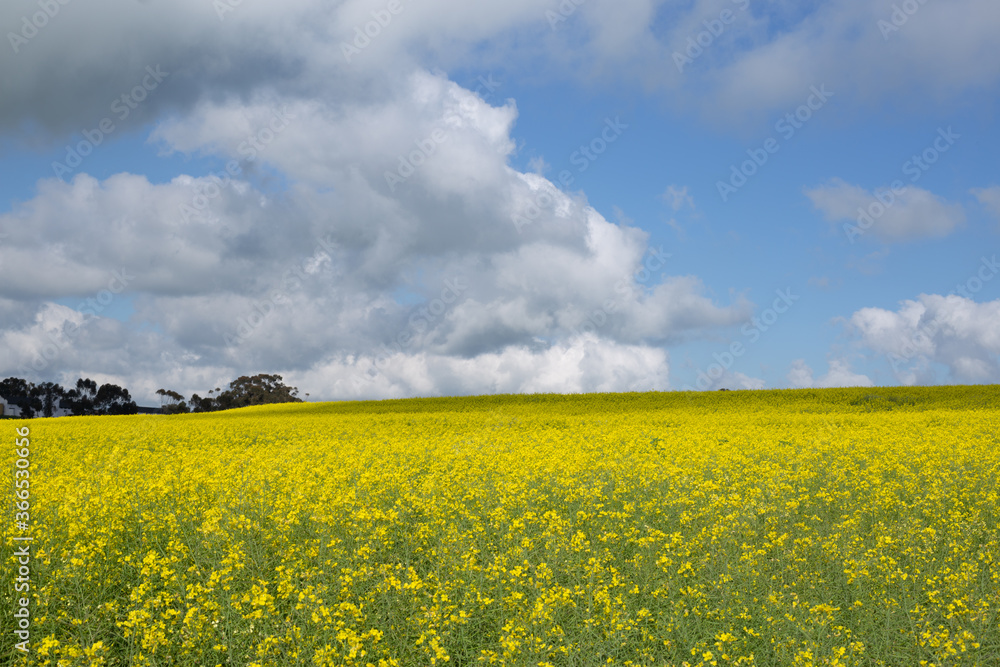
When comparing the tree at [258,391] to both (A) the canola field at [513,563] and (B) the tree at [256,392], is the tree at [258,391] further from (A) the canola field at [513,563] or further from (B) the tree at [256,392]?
(A) the canola field at [513,563]

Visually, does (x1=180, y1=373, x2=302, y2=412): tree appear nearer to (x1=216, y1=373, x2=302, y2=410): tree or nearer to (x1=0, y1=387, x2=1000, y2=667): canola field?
(x1=216, y1=373, x2=302, y2=410): tree

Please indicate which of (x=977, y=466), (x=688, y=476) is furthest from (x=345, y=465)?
(x=977, y=466)

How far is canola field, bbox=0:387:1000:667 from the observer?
5.33m

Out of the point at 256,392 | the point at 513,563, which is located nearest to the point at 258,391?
the point at 256,392

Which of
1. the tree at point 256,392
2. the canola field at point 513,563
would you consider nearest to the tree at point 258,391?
the tree at point 256,392

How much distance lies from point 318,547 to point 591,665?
142 inches

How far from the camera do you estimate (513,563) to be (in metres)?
6.62

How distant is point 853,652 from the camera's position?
5156 mm

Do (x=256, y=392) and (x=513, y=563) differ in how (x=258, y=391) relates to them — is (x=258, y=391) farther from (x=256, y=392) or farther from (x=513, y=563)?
(x=513, y=563)

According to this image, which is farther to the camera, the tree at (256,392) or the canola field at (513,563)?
the tree at (256,392)

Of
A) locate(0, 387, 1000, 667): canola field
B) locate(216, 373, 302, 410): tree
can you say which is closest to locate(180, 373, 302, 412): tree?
locate(216, 373, 302, 410): tree

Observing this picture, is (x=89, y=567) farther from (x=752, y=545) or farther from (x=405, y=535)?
(x=752, y=545)

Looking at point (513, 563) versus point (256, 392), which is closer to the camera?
point (513, 563)

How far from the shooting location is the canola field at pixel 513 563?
210 inches
